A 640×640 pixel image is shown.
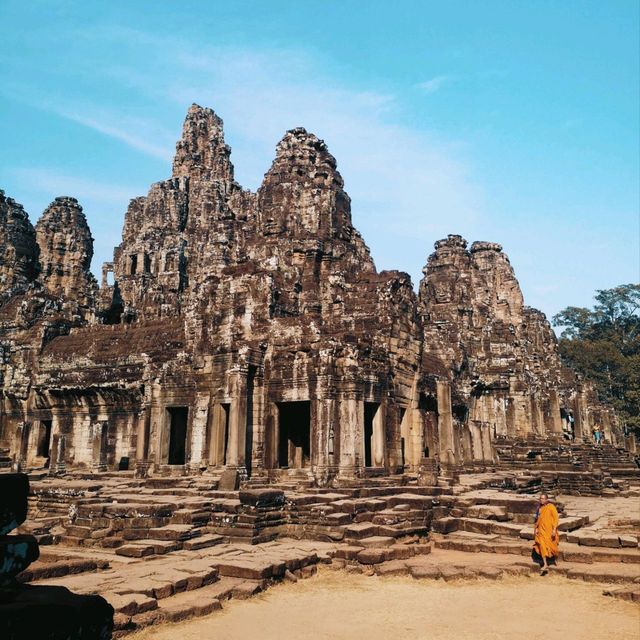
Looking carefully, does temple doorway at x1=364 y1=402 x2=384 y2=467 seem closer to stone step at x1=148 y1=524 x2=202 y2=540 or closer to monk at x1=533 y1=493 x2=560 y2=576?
stone step at x1=148 y1=524 x2=202 y2=540

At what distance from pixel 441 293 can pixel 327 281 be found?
20.8 meters

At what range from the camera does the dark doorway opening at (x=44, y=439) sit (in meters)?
25.8

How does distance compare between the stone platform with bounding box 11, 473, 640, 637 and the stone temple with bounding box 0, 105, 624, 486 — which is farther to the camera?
the stone temple with bounding box 0, 105, 624, 486

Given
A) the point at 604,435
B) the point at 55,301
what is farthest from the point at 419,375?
the point at 604,435

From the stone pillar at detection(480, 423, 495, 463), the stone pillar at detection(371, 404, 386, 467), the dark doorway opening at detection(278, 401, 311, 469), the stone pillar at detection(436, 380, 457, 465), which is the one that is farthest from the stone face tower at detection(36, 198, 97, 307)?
the stone pillar at detection(371, 404, 386, 467)

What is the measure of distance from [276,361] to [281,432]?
8.81 ft

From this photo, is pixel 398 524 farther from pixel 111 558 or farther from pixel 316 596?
pixel 111 558

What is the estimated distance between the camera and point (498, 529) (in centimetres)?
1134

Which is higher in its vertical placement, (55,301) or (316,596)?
(55,301)

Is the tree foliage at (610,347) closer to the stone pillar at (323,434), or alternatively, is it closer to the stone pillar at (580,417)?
the stone pillar at (580,417)

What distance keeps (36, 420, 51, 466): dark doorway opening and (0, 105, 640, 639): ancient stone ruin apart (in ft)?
0.57

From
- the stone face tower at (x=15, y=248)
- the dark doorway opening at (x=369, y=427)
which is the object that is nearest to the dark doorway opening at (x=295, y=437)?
the dark doorway opening at (x=369, y=427)

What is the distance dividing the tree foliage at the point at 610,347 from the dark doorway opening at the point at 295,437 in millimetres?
38869

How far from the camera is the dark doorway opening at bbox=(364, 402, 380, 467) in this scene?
1716 cm
